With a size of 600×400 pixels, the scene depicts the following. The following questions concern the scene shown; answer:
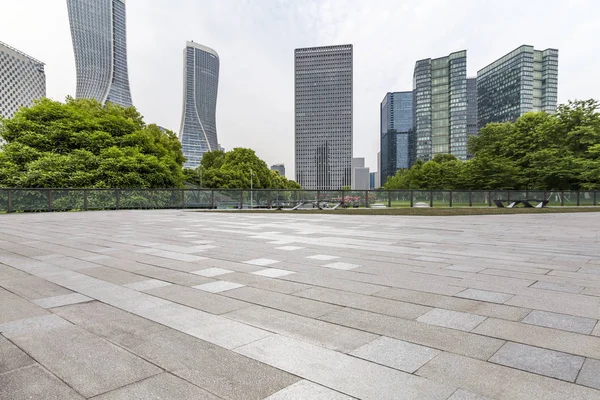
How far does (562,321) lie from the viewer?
2977mm

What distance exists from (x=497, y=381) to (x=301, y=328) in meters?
1.40

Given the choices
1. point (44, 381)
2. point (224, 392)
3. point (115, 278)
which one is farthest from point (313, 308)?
point (115, 278)

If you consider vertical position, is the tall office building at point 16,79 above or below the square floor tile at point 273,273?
above

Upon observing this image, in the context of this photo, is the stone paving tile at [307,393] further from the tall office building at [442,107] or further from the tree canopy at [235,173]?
the tall office building at [442,107]

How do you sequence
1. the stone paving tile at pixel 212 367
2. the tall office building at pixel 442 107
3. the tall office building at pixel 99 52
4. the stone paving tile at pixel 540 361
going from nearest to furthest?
the stone paving tile at pixel 212 367 → the stone paving tile at pixel 540 361 → the tall office building at pixel 99 52 → the tall office building at pixel 442 107

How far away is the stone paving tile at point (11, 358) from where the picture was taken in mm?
2184

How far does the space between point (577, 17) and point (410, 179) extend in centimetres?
5222

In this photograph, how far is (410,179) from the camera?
76875 mm

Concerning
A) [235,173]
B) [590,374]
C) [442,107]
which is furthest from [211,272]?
[442,107]

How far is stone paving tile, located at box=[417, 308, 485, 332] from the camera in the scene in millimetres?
2888

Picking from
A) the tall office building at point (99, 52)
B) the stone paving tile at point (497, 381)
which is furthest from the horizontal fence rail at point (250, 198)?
the tall office building at point (99, 52)

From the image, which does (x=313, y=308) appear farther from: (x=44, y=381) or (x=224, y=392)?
(x=44, y=381)

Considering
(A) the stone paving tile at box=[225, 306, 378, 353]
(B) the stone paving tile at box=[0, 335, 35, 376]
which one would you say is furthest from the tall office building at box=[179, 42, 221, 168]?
(B) the stone paving tile at box=[0, 335, 35, 376]

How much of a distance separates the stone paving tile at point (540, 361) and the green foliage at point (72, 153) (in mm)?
30588
